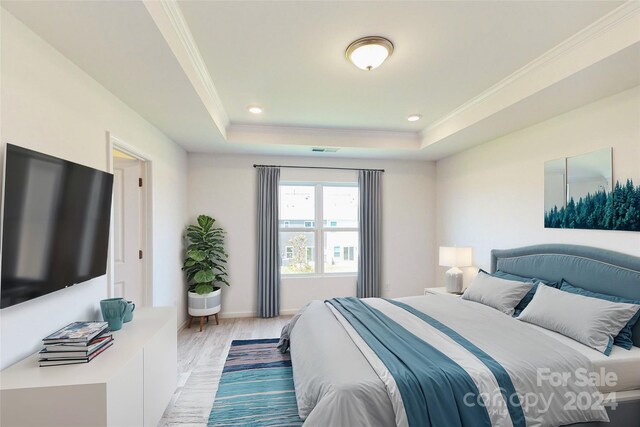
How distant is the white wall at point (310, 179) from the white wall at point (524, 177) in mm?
363

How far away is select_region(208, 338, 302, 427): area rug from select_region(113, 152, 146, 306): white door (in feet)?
4.14

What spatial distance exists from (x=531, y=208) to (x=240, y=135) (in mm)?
3462

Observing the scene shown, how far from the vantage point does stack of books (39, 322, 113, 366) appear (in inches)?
60.0

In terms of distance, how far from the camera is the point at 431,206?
5141mm

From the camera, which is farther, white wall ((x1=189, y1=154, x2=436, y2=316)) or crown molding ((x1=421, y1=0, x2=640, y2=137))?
white wall ((x1=189, y1=154, x2=436, y2=316))

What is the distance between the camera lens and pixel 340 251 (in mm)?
5023

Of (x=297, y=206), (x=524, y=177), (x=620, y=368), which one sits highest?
(x=524, y=177)

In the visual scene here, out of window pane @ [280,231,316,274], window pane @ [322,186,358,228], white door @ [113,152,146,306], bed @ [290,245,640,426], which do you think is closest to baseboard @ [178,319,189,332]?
white door @ [113,152,146,306]

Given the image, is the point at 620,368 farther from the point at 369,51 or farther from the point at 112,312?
the point at 112,312

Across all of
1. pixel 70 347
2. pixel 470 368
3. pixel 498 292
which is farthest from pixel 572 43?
pixel 70 347

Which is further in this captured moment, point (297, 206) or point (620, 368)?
point (297, 206)

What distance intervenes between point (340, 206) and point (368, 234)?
2.11 feet

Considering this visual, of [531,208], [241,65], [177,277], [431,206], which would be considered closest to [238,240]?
[177,277]

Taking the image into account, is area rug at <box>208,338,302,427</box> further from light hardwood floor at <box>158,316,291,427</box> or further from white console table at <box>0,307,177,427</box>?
white console table at <box>0,307,177,427</box>
